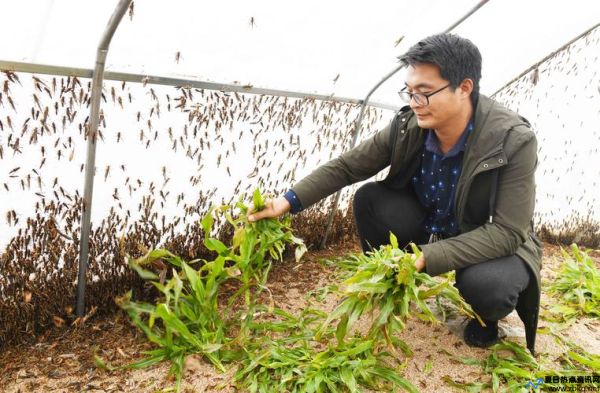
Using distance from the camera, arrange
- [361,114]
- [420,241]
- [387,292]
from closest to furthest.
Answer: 1. [387,292]
2. [420,241]
3. [361,114]

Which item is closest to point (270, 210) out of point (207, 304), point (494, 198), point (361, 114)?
point (207, 304)

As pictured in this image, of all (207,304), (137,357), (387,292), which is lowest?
(137,357)

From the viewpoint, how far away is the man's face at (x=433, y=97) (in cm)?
208

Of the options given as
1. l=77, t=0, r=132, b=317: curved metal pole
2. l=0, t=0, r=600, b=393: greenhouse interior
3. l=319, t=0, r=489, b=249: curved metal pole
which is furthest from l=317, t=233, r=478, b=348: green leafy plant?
l=319, t=0, r=489, b=249: curved metal pole

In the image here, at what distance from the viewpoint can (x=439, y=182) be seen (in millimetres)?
2408

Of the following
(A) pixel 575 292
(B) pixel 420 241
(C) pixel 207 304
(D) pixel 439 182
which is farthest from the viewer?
(A) pixel 575 292

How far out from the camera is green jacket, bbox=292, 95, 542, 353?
210cm

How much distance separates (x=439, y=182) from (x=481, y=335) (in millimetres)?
778

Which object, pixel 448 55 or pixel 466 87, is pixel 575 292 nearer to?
pixel 466 87

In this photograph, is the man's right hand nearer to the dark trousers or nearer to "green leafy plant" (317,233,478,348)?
"green leafy plant" (317,233,478,348)

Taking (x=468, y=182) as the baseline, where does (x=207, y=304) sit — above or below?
below

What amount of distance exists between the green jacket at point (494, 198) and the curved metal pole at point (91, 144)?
2.97 feet

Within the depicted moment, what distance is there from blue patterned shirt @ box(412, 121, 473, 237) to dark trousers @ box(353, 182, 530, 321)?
3.0 inches

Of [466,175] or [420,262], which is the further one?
[466,175]
